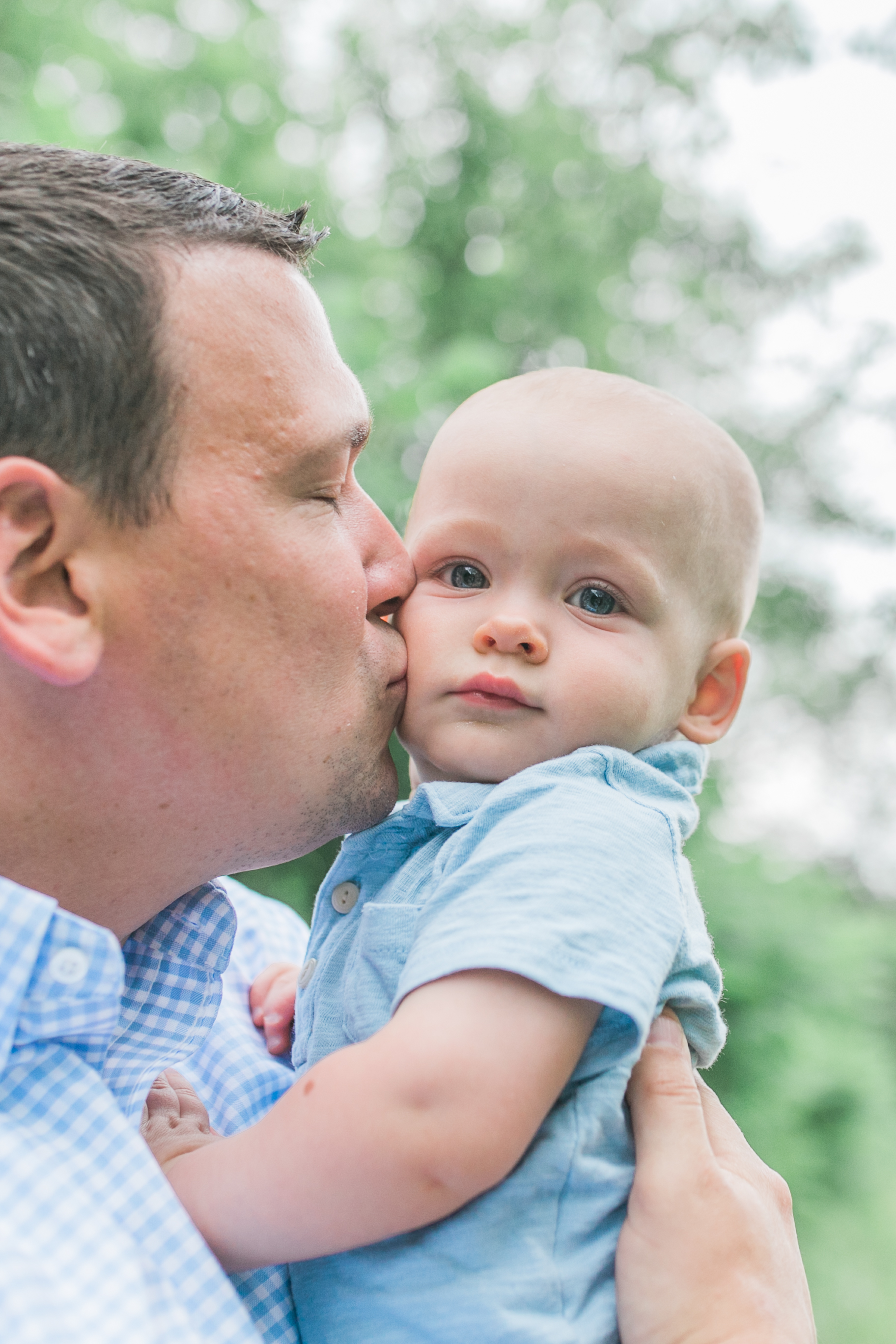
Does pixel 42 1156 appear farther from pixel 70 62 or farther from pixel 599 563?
pixel 70 62

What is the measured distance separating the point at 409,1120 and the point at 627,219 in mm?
5958

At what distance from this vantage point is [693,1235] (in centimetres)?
107

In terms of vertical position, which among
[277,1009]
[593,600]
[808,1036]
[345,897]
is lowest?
[808,1036]

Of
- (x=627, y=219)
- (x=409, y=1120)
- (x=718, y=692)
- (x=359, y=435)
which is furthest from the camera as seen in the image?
(x=627, y=219)

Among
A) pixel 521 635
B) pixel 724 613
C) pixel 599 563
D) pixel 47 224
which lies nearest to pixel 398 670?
pixel 521 635

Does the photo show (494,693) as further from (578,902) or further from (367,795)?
(578,902)

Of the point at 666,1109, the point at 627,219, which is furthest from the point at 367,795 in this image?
the point at 627,219

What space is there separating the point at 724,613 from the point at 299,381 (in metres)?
0.61

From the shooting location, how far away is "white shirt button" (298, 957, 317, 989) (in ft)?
4.17

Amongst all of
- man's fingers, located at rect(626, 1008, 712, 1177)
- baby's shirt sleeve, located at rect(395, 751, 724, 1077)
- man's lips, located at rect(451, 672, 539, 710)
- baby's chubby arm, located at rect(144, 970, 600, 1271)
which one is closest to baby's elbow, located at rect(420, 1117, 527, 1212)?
baby's chubby arm, located at rect(144, 970, 600, 1271)

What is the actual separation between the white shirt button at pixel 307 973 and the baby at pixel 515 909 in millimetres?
11

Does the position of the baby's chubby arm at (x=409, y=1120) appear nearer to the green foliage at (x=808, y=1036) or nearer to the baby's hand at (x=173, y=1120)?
the baby's hand at (x=173, y=1120)

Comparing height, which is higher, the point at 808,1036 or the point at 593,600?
the point at 593,600

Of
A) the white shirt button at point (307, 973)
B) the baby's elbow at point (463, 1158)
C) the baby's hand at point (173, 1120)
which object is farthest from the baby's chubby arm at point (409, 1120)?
the white shirt button at point (307, 973)
